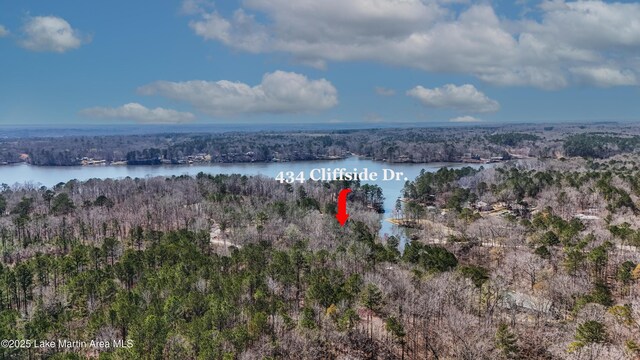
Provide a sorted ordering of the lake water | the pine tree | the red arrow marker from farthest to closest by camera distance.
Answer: the lake water
the red arrow marker
the pine tree

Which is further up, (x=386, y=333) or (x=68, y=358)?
(x=68, y=358)

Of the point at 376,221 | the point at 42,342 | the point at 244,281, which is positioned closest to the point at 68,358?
the point at 42,342

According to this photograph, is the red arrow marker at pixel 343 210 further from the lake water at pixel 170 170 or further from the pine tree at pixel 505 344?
the pine tree at pixel 505 344

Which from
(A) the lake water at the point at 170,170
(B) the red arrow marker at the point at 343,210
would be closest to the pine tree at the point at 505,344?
(B) the red arrow marker at the point at 343,210

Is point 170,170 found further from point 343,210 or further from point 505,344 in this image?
point 505,344

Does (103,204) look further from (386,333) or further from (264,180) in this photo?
(386,333)

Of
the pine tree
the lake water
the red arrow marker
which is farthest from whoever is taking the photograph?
the lake water

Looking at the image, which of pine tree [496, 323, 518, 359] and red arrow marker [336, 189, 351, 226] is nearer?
pine tree [496, 323, 518, 359]

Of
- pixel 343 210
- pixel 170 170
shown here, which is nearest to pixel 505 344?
pixel 343 210

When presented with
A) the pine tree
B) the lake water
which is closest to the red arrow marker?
the lake water

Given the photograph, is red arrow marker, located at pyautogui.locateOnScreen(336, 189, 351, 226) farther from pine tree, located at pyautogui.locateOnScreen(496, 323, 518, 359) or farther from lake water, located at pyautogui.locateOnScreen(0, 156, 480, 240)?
pine tree, located at pyautogui.locateOnScreen(496, 323, 518, 359)

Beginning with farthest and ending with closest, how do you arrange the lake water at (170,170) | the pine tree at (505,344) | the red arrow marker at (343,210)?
the lake water at (170,170) → the red arrow marker at (343,210) → the pine tree at (505,344)
